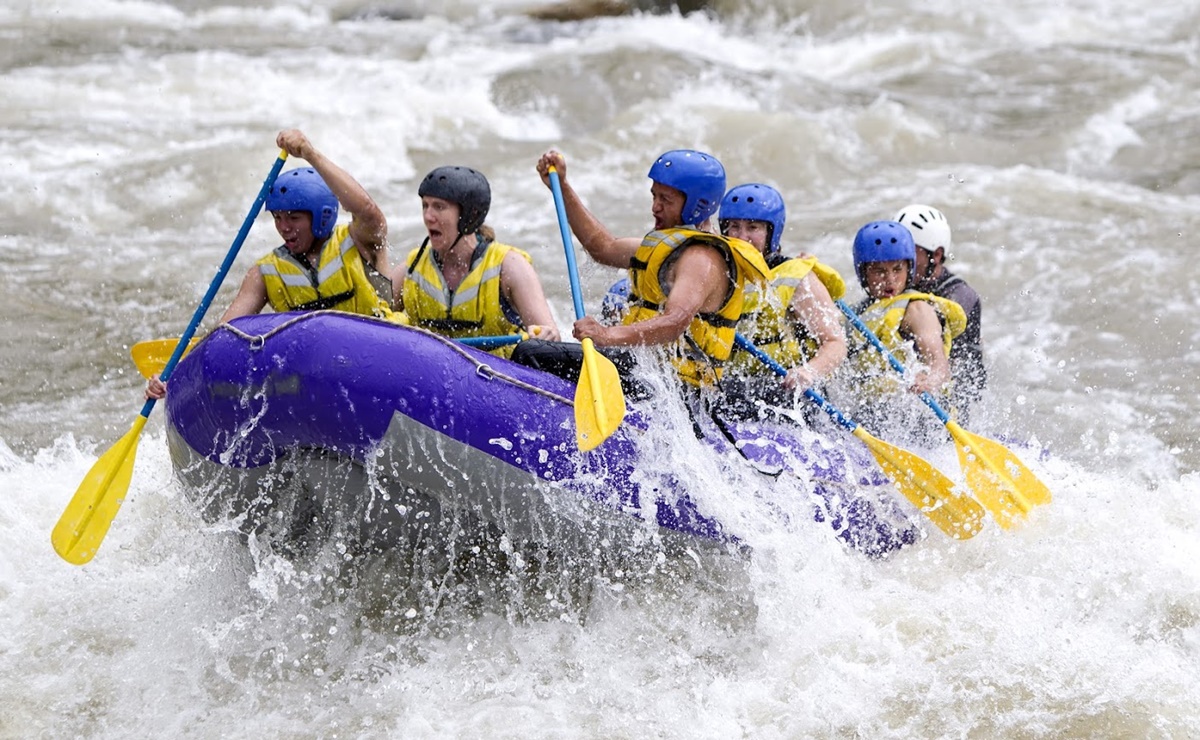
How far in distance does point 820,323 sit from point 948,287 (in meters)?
1.17

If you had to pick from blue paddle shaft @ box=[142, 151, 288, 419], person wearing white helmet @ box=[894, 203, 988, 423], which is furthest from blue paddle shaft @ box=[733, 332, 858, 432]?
blue paddle shaft @ box=[142, 151, 288, 419]

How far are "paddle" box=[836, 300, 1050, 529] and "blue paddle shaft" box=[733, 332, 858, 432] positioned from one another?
1.77ft

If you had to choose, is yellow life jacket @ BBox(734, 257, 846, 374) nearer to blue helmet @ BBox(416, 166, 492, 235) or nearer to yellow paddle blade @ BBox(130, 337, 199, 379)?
blue helmet @ BBox(416, 166, 492, 235)

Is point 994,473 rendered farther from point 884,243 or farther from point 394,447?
point 394,447

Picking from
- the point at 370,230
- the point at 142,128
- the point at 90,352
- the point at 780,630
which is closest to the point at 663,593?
the point at 780,630

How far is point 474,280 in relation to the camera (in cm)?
497

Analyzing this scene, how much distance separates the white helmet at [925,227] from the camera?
6383 millimetres

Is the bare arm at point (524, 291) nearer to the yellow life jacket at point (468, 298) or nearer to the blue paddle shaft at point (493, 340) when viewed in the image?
the yellow life jacket at point (468, 298)

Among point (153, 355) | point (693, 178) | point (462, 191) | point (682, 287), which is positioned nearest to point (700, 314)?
point (682, 287)

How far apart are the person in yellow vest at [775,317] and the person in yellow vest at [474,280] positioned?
2.83 ft

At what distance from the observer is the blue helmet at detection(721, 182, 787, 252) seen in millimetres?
5340

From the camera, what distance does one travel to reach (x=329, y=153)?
39.3 feet

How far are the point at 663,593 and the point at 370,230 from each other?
5.74ft

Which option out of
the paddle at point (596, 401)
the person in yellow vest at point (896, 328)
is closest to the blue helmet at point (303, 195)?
the paddle at point (596, 401)
